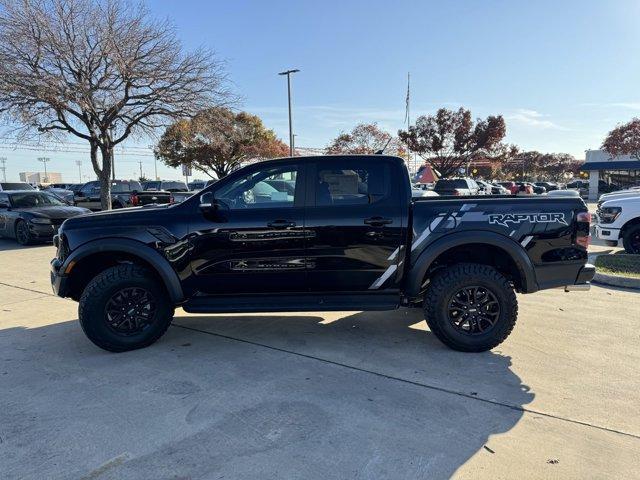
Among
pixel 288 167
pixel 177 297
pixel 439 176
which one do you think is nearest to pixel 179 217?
pixel 177 297

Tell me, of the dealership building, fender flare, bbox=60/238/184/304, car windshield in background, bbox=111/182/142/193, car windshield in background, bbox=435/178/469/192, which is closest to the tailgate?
car windshield in background, bbox=111/182/142/193

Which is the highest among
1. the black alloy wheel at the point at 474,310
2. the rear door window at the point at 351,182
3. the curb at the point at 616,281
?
the rear door window at the point at 351,182

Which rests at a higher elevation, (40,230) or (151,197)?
(151,197)

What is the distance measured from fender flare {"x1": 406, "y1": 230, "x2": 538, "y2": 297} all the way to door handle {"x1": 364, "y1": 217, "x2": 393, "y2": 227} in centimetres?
44

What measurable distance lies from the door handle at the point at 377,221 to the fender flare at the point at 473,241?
44cm

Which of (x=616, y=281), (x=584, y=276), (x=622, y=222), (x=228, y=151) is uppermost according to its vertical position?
(x=228, y=151)

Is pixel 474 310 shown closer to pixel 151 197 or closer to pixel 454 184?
pixel 151 197

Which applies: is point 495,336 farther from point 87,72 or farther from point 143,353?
point 87,72

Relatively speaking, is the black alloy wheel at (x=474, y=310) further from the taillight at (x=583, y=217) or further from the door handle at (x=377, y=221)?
the taillight at (x=583, y=217)

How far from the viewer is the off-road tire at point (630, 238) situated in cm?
921

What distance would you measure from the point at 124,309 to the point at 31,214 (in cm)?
954

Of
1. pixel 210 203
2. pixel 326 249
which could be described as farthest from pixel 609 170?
pixel 210 203

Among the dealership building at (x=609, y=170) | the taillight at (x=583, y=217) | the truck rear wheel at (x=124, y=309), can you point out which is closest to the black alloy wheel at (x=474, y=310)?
the taillight at (x=583, y=217)

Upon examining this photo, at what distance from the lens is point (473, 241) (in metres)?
4.45
